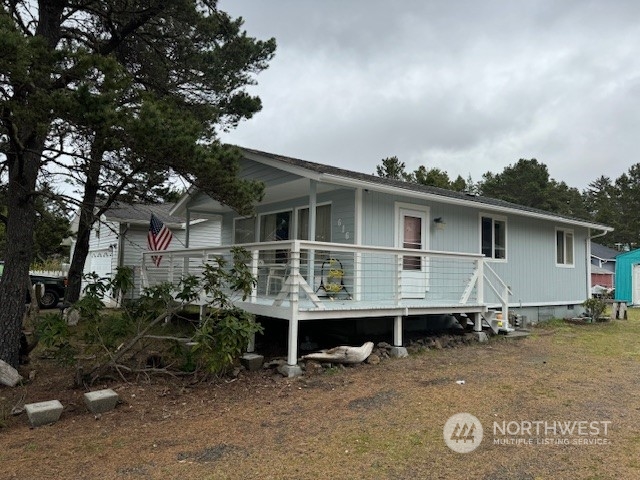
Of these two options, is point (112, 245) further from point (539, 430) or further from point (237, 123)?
point (539, 430)

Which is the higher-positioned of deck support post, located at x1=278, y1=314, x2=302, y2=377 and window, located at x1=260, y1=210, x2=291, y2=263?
window, located at x1=260, y1=210, x2=291, y2=263

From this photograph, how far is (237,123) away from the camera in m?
10.1

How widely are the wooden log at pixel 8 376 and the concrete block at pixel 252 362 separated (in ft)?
10.3

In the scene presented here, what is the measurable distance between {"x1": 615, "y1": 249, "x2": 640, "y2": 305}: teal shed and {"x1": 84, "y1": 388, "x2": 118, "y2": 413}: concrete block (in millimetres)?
22729

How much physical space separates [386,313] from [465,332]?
2.54 m

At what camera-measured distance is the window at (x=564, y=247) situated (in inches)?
498

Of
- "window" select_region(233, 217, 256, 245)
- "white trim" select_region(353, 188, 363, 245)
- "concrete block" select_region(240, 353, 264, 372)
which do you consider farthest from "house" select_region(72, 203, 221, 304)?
"concrete block" select_region(240, 353, 264, 372)

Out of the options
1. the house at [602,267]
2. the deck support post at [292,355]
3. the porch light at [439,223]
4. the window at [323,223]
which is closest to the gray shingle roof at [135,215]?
the window at [323,223]

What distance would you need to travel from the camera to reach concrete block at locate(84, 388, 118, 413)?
188 inches

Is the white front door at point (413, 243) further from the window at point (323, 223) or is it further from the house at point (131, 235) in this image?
the house at point (131, 235)

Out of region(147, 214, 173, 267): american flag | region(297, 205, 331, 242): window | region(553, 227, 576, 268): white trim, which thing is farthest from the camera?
region(553, 227, 576, 268): white trim

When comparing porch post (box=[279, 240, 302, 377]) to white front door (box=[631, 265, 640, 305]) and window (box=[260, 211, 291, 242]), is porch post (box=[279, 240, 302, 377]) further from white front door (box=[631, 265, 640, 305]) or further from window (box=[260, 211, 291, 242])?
white front door (box=[631, 265, 640, 305])

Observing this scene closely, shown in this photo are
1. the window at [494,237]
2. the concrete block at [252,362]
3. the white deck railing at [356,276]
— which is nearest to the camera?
the concrete block at [252,362]

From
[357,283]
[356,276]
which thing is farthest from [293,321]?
[357,283]
